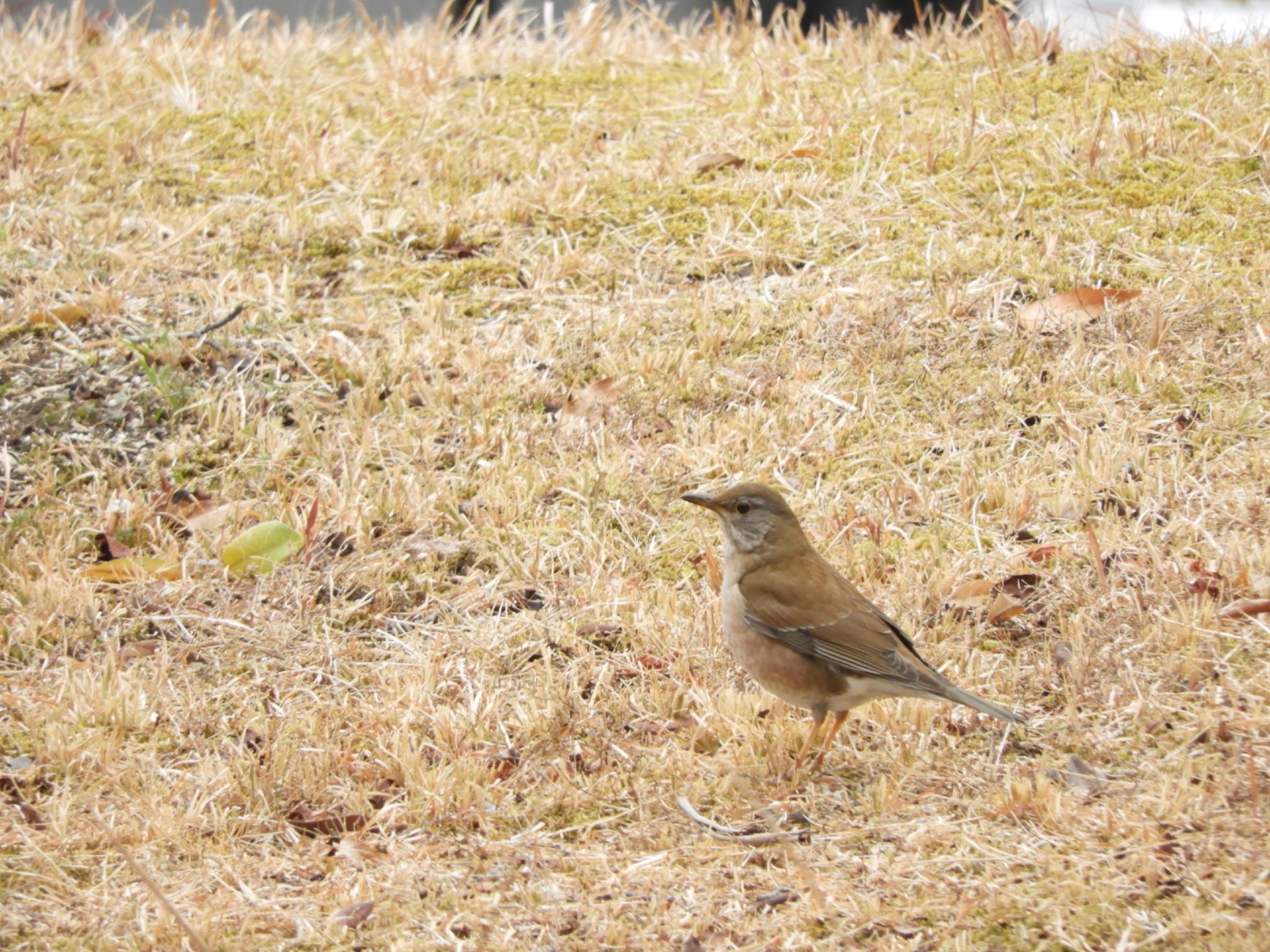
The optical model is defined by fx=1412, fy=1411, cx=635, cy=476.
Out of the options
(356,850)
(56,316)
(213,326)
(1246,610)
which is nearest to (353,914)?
(356,850)

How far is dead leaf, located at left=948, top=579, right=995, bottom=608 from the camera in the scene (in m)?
4.47

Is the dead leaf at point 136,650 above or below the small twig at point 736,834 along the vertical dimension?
below

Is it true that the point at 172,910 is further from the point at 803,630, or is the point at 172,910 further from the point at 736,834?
the point at 803,630

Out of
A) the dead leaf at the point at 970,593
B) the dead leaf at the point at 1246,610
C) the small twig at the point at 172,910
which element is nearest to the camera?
the small twig at the point at 172,910

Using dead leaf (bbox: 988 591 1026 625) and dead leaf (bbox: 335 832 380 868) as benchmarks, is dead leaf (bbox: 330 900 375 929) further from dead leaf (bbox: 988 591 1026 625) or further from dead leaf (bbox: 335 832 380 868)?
dead leaf (bbox: 988 591 1026 625)

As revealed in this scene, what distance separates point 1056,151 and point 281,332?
3.68 m

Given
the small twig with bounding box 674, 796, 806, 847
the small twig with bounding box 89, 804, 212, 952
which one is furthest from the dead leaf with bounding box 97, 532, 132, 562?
the small twig with bounding box 674, 796, 806, 847

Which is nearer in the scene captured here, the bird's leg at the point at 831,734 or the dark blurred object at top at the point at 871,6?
the bird's leg at the point at 831,734

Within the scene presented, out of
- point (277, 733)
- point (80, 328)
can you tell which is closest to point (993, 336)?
point (277, 733)

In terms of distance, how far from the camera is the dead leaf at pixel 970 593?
4.47 metres

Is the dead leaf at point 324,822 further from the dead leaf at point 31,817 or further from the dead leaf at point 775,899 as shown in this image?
the dead leaf at point 775,899

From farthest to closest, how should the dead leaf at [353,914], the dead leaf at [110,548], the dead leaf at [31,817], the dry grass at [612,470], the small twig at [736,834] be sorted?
1. the dead leaf at [110,548]
2. the dead leaf at [31,817]
3. the small twig at [736,834]
4. the dry grass at [612,470]
5. the dead leaf at [353,914]

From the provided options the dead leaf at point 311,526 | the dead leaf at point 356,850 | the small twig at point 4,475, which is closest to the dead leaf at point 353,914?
A: the dead leaf at point 356,850

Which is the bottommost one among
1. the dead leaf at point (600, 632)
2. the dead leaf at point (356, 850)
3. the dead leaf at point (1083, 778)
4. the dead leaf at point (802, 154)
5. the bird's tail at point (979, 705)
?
the dead leaf at point (356, 850)
